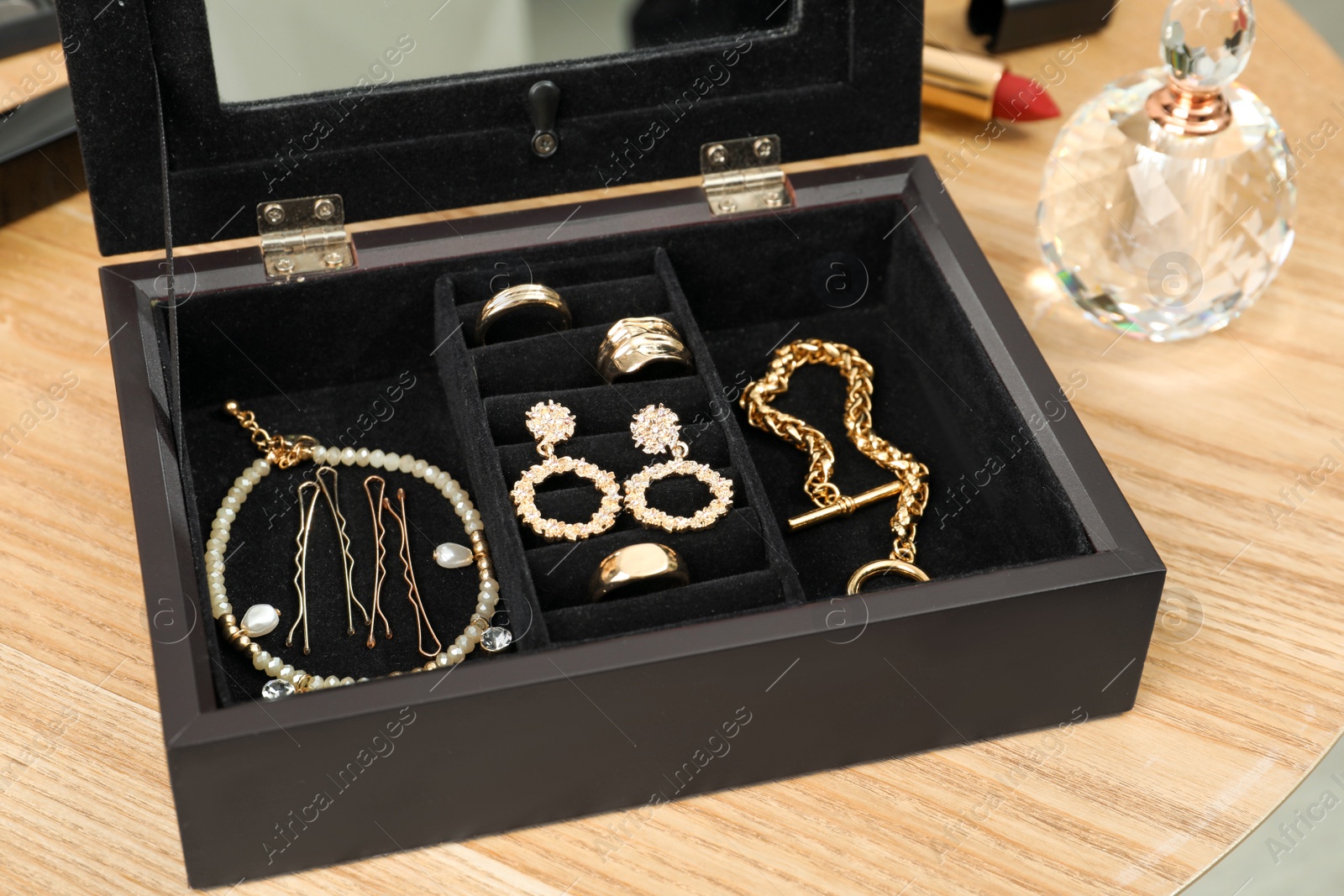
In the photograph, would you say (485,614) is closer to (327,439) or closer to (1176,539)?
(327,439)

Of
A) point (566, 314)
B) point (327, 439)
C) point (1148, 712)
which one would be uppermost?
point (566, 314)

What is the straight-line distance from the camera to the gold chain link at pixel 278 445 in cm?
177

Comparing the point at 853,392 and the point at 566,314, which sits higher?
the point at 566,314

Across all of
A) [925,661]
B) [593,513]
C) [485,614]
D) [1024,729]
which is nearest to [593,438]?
[593,513]

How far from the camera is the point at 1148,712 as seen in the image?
1.50 metres

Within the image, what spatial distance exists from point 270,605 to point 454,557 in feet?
0.75

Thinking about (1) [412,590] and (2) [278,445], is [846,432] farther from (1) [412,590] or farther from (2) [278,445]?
(2) [278,445]

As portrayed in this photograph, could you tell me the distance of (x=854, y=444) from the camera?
1833 millimetres

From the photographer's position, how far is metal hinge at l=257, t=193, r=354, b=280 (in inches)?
68.6

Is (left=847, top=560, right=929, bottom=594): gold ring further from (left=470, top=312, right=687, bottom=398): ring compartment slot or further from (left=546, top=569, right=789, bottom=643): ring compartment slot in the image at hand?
(left=470, top=312, right=687, bottom=398): ring compartment slot

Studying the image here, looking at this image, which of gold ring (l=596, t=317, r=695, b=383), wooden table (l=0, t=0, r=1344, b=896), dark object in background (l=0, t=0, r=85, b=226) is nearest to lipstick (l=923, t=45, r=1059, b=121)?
wooden table (l=0, t=0, r=1344, b=896)

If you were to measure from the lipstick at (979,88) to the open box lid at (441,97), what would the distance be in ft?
1.04

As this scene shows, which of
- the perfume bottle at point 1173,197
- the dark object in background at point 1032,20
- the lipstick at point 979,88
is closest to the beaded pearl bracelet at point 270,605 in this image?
the perfume bottle at point 1173,197

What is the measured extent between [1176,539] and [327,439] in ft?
3.72
